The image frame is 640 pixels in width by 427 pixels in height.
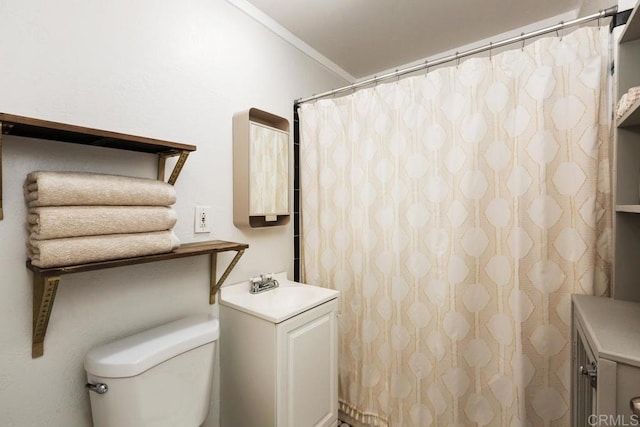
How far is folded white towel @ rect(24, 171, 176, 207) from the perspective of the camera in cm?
84

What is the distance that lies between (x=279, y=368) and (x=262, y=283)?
50cm

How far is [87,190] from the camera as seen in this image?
0.90 m


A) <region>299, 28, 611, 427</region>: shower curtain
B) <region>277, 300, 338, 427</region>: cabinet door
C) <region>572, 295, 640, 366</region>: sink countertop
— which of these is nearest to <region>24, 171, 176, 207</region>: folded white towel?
<region>277, 300, 338, 427</region>: cabinet door

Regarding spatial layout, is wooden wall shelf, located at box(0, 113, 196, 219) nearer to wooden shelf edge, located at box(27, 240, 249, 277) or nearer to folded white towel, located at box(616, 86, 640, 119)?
wooden shelf edge, located at box(27, 240, 249, 277)

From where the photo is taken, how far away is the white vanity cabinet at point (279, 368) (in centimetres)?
125

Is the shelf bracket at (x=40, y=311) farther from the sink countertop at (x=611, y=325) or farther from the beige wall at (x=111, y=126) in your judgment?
the sink countertop at (x=611, y=325)

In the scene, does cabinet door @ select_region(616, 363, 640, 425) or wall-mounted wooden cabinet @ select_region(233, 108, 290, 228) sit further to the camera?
wall-mounted wooden cabinet @ select_region(233, 108, 290, 228)

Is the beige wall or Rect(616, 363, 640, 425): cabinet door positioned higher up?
the beige wall

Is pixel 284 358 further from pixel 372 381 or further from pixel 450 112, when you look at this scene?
pixel 450 112

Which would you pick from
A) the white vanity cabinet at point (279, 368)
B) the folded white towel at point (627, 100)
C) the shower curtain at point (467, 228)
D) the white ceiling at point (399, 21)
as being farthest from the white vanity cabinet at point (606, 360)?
the white ceiling at point (399, 21)

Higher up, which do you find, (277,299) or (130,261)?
(130,261)

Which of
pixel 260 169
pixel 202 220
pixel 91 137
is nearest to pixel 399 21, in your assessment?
pixel 260 169

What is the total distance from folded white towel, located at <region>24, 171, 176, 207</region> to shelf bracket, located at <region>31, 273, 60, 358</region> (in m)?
0.26

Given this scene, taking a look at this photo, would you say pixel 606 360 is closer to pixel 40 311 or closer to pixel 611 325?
pixel 611 325
